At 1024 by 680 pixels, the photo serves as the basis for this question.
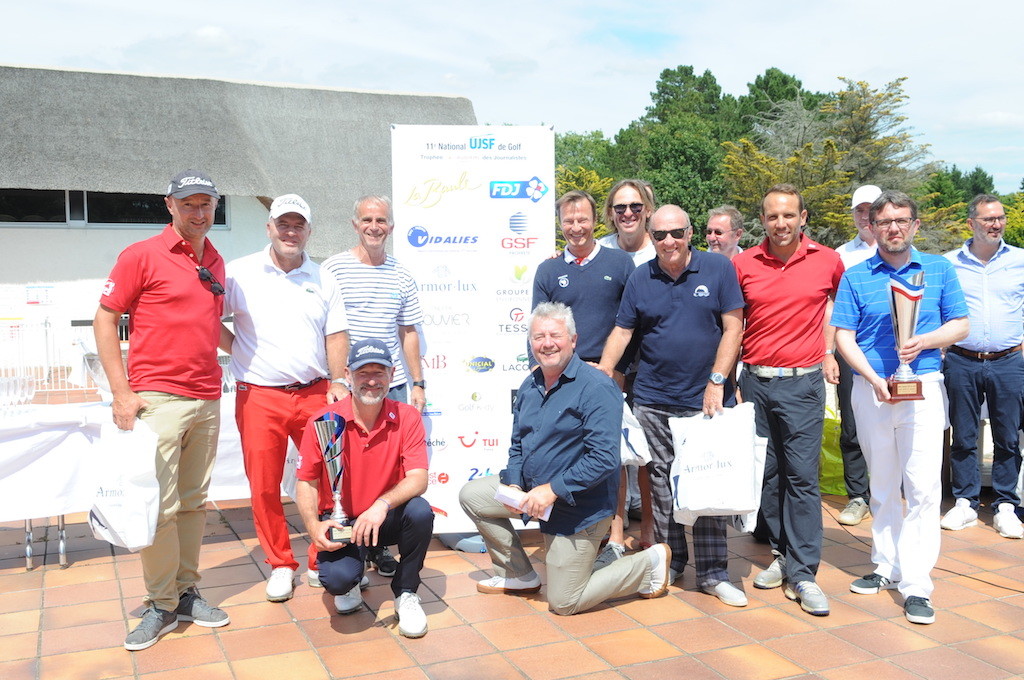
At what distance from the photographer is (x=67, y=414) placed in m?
4.63

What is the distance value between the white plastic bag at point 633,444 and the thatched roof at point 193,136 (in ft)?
49.5

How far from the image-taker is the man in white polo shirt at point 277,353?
13.1 feet

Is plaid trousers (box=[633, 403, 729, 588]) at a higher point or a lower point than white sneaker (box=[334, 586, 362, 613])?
higher

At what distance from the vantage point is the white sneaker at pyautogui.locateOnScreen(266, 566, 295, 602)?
4.05 m

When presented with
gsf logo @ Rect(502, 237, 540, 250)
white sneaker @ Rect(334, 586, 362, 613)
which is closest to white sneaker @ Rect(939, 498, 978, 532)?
gsf logo @ Rect(502, 237, 540, 250)

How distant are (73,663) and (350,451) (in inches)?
54.0

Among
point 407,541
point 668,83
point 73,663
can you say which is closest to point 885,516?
point 407,541

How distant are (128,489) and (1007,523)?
4915 millimetres

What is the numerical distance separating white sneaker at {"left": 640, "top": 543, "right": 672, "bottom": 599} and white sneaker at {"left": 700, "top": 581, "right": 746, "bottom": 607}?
0.25 metres

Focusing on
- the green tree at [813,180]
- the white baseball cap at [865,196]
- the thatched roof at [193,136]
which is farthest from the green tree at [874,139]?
the white baseball cap at [865,196]

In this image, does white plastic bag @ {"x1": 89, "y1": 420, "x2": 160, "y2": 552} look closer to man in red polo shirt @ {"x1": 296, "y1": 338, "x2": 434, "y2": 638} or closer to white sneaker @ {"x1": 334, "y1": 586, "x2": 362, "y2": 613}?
man in red polo shirt @ {"x1": 296, "y1": 338, "x2": 434, "y2": 638}

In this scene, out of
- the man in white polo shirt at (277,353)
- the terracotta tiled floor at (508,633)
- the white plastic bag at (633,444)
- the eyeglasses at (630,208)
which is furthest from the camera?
the eyeglasses at (630,208)

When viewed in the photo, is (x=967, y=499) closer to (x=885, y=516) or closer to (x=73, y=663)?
(x=885, y=516)

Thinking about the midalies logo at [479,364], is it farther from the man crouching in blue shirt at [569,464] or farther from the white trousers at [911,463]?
the white trousers at [911,463]
